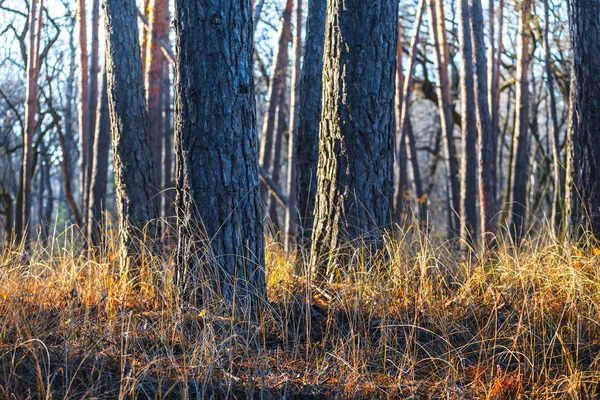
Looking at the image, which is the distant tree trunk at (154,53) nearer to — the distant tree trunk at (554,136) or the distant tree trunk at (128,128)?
the distant tree trunk at (128,128)

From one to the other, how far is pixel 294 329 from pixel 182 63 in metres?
1.82

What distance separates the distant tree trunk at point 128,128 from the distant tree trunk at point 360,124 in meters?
1.75

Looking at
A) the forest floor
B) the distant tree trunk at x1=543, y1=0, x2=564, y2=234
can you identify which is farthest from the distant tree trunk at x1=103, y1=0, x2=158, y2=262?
the distant tree trunk at x1=543, y1=0, x2=564, y2=234

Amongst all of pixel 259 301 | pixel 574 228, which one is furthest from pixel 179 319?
pixel 574 228

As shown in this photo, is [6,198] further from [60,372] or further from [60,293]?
[60,372]

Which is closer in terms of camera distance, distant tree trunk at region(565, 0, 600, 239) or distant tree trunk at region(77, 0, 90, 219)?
distant tree trunk at region(565, 0, 600, 239)

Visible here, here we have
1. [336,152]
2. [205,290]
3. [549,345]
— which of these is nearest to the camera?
[549,345]

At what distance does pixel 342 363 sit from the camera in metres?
3.74

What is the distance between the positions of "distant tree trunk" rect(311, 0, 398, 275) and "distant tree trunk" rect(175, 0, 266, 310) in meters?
0.91

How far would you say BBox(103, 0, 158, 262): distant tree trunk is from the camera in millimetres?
5699

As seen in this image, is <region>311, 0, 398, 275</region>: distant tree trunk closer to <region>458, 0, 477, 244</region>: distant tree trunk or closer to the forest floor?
the forest floor

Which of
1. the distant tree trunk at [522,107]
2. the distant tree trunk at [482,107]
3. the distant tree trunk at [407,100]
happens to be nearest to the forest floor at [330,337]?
the distant tree trunk at [482,107]

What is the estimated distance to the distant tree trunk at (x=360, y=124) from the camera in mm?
4832

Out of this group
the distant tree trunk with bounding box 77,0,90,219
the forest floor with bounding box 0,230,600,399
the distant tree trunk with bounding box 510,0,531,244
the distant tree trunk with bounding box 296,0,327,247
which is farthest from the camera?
the distant tree trunk with bounding box 510,0,531,244
